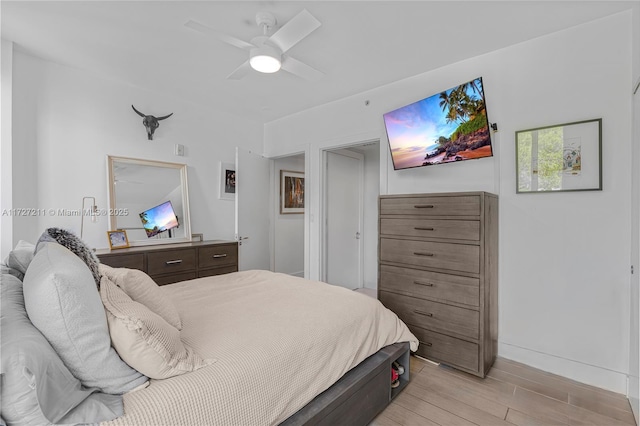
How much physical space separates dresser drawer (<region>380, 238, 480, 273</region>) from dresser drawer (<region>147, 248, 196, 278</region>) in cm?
207

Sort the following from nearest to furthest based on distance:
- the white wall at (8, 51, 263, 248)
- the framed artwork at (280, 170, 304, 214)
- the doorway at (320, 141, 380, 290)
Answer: the white wall at (8, 51, 263, 248) < the doorway at (320, 141, 380, 290) < the framed artwork at (280, 170, 304, 214)

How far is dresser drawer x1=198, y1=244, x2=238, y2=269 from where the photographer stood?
3400 mm

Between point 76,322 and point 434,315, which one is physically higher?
point 76,322

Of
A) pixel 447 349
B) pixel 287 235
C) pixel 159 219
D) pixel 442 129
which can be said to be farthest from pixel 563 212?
pixel 159 219

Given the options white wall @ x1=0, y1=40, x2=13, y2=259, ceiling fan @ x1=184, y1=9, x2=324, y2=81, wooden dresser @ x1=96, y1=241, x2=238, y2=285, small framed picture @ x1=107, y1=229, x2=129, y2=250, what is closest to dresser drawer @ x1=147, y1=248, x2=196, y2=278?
wooden dresser @ x1=96, y1=241, x2=238, y2=285

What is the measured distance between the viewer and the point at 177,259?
3176mm

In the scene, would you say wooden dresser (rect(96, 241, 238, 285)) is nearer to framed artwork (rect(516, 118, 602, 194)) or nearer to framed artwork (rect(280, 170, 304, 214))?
framed artwork (rect(280, 170, 304, 214))

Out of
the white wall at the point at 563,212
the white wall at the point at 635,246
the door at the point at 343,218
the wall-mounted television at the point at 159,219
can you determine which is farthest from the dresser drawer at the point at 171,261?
the white wall at the point at 635,246

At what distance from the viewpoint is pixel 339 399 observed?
4.71 ft

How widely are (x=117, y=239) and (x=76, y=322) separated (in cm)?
254

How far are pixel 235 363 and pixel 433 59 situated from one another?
9.32 feet

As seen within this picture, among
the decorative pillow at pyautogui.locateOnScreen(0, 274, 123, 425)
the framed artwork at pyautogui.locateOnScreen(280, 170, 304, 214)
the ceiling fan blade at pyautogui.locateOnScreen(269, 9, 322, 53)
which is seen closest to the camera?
the decorative pillow at pyautogui.locateOnScreen(0, 274, 123, 425)

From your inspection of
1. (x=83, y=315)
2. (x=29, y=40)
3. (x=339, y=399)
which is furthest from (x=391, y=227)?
(x=29, y=40)

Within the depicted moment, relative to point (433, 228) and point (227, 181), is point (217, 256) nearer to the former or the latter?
point (227, 181)
